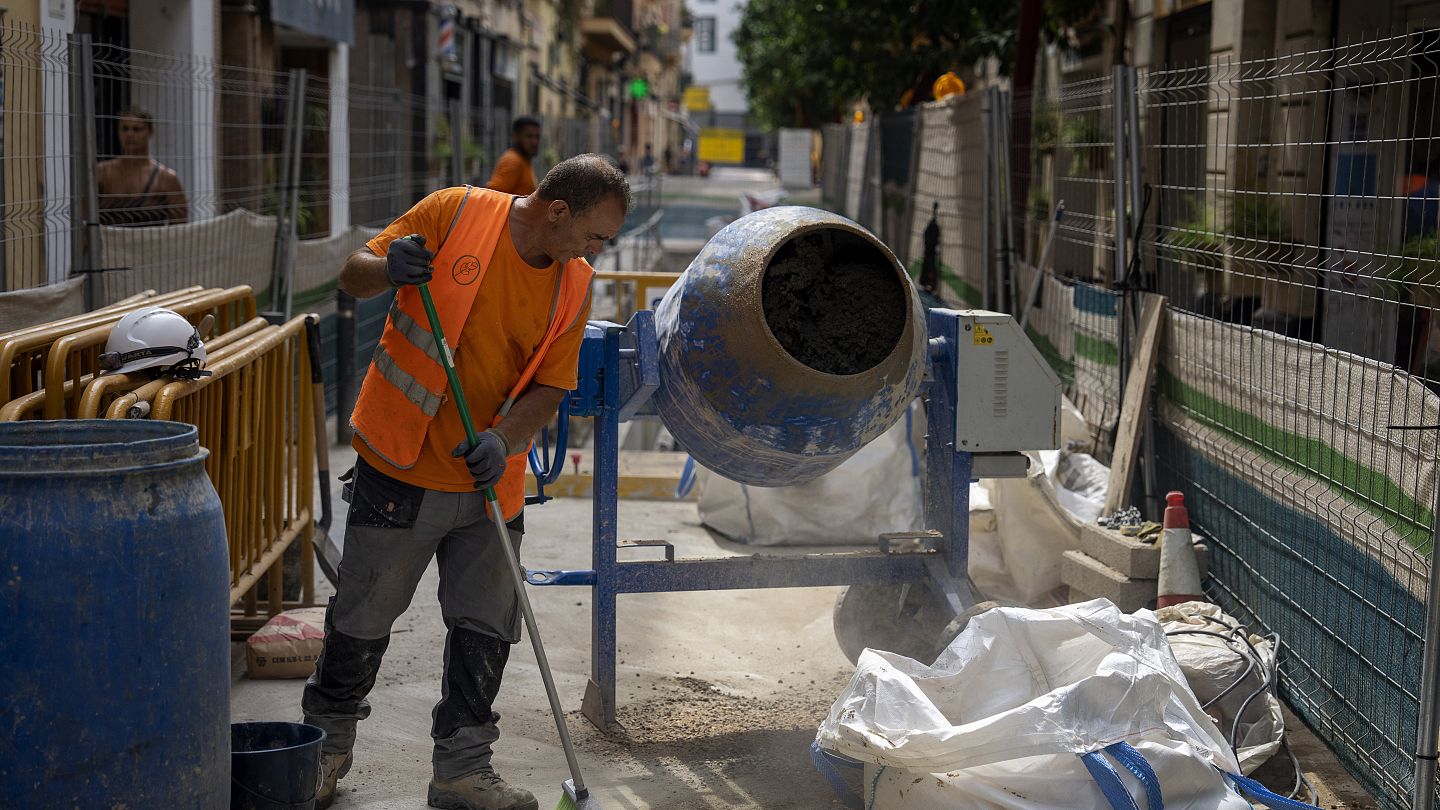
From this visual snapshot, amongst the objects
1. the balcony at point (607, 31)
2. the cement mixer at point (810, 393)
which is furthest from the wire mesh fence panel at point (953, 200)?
the balcony at point (607, 31)

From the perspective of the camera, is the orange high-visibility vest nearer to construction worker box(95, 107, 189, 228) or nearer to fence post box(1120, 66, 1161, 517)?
fence post box(1120, 66, 1161, 517)

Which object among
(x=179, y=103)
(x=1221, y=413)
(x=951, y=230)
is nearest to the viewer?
(x=1221, y=413)

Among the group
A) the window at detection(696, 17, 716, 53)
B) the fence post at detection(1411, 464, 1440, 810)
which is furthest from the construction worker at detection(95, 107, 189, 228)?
the window at detection(696, 17, 716, 53)

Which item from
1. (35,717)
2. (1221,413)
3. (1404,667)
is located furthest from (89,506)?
(1221,413)

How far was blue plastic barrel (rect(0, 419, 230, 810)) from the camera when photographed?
244cm

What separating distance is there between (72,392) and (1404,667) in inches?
143

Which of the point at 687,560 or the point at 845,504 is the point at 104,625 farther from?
the point at 845,504

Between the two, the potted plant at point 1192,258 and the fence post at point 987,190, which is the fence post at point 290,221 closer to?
the fence post at point 987,190

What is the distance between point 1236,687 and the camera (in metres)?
4.11

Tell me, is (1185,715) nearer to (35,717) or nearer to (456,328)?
(456,328)

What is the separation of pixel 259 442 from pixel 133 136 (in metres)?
2.80

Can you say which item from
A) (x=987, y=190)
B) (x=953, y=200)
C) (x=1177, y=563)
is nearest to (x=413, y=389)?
(x=1177, y=563)

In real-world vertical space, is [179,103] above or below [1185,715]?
above

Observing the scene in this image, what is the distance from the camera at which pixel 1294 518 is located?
4.56 metres
